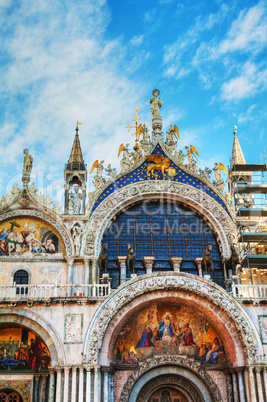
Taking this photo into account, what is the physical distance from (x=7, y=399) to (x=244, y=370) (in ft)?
28.9

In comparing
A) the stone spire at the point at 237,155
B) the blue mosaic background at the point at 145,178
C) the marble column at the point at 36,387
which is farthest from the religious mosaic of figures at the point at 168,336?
the stone spire at the point at 237,155

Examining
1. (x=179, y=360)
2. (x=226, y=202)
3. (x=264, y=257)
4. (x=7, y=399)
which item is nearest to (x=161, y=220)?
(x=226, y=202)

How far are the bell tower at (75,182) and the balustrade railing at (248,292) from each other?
7.45m

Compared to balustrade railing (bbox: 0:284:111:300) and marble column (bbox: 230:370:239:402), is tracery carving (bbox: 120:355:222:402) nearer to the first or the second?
marble column (bbox: 230:370:239:402)

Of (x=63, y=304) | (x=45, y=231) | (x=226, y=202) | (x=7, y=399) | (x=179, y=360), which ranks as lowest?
(x=7, y=399)

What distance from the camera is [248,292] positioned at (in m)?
20.6

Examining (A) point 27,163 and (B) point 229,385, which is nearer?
(B) point 229,385

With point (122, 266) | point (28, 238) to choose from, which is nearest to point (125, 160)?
point (122, 266)

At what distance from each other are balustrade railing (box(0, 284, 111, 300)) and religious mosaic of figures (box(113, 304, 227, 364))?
1.84m

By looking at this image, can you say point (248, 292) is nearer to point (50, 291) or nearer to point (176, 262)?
point (176, 262)

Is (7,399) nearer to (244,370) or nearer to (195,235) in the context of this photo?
(244,370)

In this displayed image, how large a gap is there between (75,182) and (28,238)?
3.48 m

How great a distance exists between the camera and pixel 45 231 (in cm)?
2206

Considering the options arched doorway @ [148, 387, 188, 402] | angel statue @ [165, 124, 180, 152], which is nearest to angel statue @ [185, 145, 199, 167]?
angel statue @ [165, 124, 180, 152]
